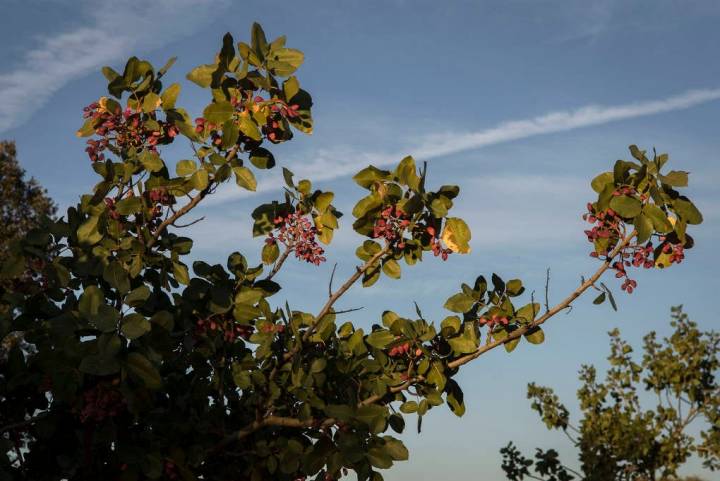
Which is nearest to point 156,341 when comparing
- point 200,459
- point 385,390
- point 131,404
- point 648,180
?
point 131,404

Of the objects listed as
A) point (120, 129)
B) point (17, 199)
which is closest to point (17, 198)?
point (17, 199)

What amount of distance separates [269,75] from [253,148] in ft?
1.70

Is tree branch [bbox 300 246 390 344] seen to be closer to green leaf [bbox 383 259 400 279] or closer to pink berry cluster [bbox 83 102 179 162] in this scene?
green leaf [bbox 383 259 400 279]

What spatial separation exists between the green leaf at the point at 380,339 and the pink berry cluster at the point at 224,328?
3.01 ft

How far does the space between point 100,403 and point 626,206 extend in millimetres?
3133

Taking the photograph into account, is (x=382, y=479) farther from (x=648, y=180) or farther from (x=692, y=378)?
(x=692, y=378)

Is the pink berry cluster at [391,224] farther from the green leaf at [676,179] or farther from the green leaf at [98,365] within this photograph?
the green leaf at [98,365]

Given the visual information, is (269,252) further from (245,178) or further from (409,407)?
(409,407)

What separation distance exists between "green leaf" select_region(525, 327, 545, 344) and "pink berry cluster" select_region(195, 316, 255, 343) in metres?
1.81

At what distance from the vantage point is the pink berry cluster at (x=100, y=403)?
471 cm

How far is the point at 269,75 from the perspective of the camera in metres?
5.73

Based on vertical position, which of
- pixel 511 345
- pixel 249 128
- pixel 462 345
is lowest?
pixel 462 345

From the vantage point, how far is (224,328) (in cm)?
576

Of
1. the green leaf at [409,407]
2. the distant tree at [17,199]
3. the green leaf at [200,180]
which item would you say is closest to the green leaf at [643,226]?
the green leaf at [409,407]
